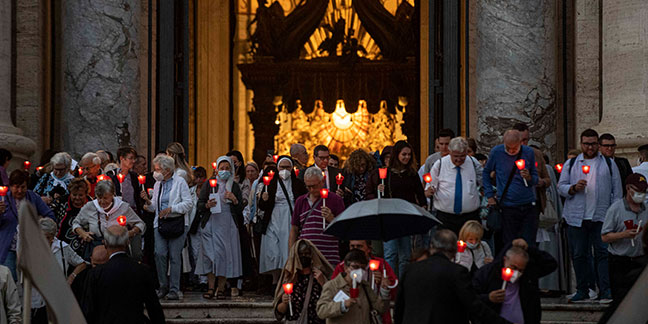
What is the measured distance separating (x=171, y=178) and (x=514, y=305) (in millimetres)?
5553

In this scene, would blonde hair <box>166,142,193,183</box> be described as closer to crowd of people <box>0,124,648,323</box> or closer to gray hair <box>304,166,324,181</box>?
crowd of people <box>0,124,648,323</box>

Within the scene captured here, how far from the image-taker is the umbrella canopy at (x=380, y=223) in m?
11.8

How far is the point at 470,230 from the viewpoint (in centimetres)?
1252

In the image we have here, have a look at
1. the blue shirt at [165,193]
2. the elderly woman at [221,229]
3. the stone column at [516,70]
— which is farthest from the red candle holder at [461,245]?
the stone column at [516,70]

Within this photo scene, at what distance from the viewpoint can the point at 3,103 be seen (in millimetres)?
17234

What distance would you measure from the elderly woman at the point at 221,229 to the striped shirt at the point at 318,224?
4.28 ft

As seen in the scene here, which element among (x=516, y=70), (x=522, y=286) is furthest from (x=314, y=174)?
(x=516, y=70)

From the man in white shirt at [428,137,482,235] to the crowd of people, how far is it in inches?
0.6

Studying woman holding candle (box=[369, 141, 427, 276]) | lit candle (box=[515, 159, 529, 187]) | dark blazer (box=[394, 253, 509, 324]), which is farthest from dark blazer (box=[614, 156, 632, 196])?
dark blazer (box=[394, 253, 509, 324])

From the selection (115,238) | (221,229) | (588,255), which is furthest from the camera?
(221,229)

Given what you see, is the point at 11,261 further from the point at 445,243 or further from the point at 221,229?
the point at 445,243

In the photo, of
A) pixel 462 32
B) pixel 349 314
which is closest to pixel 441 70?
pixel 462 32

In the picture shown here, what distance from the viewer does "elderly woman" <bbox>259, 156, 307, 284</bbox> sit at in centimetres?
1469

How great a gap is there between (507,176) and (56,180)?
4.97 meters
